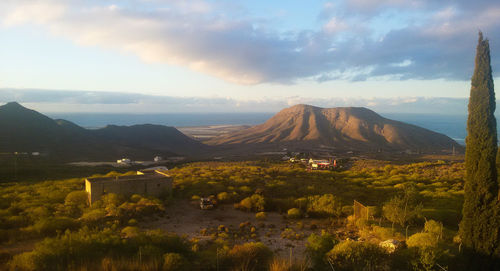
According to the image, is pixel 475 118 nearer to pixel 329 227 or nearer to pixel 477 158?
pixel 477 158

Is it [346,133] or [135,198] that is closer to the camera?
[135,198]

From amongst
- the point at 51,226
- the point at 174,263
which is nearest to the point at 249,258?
the point at 174,263

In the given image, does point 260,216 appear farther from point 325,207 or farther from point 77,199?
point 77,199

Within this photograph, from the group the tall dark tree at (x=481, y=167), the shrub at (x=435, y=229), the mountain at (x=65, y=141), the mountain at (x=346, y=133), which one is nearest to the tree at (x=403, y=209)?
the shrub at (x=435, y=229)

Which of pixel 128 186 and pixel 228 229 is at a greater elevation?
pixel 128 186

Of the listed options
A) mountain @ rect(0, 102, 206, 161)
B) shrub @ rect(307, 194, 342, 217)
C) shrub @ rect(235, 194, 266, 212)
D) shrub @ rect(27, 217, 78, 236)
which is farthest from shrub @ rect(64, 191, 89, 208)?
mountain @ rect(0, 102, 206, 161)

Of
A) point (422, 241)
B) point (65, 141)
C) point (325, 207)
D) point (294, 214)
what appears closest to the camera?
point (422, 241)
